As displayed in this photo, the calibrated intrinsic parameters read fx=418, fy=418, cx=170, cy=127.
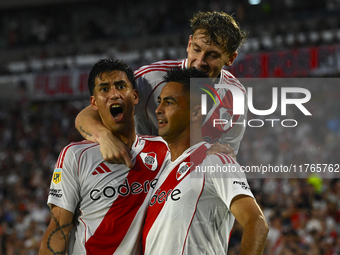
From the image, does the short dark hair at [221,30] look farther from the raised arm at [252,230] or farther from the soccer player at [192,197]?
the raised arm at [252,230]

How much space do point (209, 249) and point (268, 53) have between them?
1109cm

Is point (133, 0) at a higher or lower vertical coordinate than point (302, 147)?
higher

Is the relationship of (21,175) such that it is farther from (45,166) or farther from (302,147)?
(302,147)

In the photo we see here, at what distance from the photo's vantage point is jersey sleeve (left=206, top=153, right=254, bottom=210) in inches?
97.0

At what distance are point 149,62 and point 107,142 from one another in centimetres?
1206

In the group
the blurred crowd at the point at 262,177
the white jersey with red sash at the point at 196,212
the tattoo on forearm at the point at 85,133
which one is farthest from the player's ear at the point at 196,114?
the blurred crowd at the point at 262,177

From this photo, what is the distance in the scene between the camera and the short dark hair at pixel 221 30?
11.4 ft

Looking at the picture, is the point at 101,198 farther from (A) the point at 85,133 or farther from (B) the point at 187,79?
(B) the point at 187,79

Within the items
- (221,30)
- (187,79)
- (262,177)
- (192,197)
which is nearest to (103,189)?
(192,197)

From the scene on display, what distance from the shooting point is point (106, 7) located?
60.4ft

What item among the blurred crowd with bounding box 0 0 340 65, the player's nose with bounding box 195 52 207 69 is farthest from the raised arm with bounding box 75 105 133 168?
the blurred crowd with bounding box 0 0 340 65

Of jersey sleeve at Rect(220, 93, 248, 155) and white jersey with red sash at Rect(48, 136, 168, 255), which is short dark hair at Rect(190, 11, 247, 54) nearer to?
jersey sleeve at Rect(220, 93, 248, 155)

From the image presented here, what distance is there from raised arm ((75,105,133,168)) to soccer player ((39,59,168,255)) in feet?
0.21

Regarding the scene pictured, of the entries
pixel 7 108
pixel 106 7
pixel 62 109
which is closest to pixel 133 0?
pixel 106 7
